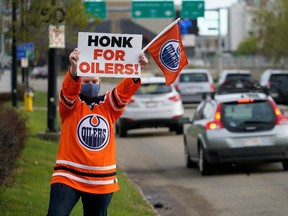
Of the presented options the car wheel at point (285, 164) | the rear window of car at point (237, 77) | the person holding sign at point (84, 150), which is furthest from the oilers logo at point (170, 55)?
the rear window of car at point (237, 77)

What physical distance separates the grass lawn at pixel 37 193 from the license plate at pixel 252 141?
6.73 ft

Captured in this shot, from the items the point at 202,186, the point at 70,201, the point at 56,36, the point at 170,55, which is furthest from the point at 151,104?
the point at 70,201

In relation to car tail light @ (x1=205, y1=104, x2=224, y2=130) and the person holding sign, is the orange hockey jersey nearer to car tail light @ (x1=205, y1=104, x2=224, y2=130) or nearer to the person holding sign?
the person holding sign

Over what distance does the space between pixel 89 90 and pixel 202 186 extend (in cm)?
710

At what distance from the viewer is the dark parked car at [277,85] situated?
120 feet

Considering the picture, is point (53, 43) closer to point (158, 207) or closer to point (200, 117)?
point (200, 117)

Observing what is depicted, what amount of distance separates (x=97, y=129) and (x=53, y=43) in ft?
41.8

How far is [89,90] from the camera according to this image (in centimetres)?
721

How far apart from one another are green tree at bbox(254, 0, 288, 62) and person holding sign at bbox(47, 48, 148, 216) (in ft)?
152

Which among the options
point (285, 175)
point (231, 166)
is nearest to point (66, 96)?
point (285, 175)

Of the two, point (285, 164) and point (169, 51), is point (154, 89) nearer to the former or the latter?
point (285, 164)

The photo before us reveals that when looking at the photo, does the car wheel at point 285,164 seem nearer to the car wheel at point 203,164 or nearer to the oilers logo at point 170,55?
the car wheel at point 203,164

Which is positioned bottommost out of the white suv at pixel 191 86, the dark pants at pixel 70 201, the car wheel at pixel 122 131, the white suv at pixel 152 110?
the white suv at pixel 191 86

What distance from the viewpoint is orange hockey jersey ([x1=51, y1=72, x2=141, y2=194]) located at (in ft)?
22.7
